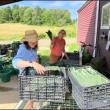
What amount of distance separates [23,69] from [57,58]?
4922 millimetres

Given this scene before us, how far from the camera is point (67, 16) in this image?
1791 inches

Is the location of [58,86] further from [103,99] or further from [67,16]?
[67,16]

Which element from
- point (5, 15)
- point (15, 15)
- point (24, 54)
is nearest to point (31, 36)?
point (24, 54)

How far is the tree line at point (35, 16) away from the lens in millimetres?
43625

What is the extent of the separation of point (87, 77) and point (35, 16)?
42.8 m

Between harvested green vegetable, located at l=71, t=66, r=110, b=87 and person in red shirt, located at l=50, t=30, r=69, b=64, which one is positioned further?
person in red shirt, located at l=50, t=30, r=69, b=64

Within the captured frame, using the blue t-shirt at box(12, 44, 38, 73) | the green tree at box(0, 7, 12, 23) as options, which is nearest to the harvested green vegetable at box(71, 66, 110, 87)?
the blue t-shirt at box(12, 44, 38, 73)

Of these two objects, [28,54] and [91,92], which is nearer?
[91,92]

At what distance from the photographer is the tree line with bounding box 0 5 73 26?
143ft

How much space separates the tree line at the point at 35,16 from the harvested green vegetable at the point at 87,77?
38285 millimetres

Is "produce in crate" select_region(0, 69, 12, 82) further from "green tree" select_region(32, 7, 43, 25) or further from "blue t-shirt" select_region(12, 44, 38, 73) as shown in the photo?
"green tree" select_region(32, 7, 43, 25)

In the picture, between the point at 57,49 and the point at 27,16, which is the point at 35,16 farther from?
the point at 57,49

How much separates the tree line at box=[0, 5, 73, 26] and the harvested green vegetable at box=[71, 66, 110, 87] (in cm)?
3828

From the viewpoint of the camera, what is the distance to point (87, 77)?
12.2 ft
